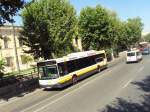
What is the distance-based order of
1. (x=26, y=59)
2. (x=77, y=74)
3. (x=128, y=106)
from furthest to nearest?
(x=26, y=59) → (x=77, y=74) → (x=128, y=106)

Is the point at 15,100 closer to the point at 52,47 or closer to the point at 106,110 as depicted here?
the point at 106,110

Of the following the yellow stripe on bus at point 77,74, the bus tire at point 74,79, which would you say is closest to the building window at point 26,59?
the yellow stripe on bus at point 77,74

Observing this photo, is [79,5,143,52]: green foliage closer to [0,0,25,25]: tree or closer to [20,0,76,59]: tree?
[20,0,76,59]: tree

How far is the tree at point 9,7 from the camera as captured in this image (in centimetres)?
2328

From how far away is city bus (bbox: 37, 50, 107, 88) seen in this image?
24.8 m

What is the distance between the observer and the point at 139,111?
13672 mm

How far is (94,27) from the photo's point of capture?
5288 centimetres

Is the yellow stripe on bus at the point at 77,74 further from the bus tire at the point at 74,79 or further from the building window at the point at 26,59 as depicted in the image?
the building window at the point at 26,59

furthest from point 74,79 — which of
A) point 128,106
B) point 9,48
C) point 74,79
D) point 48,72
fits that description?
point 9,48

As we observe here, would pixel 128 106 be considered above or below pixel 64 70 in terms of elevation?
below

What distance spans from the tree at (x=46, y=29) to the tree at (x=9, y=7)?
11632mm

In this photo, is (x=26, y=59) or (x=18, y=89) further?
(x=26, y=59)

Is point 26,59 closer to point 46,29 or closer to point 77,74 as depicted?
point 46,29

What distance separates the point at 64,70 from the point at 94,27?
2784 cm
